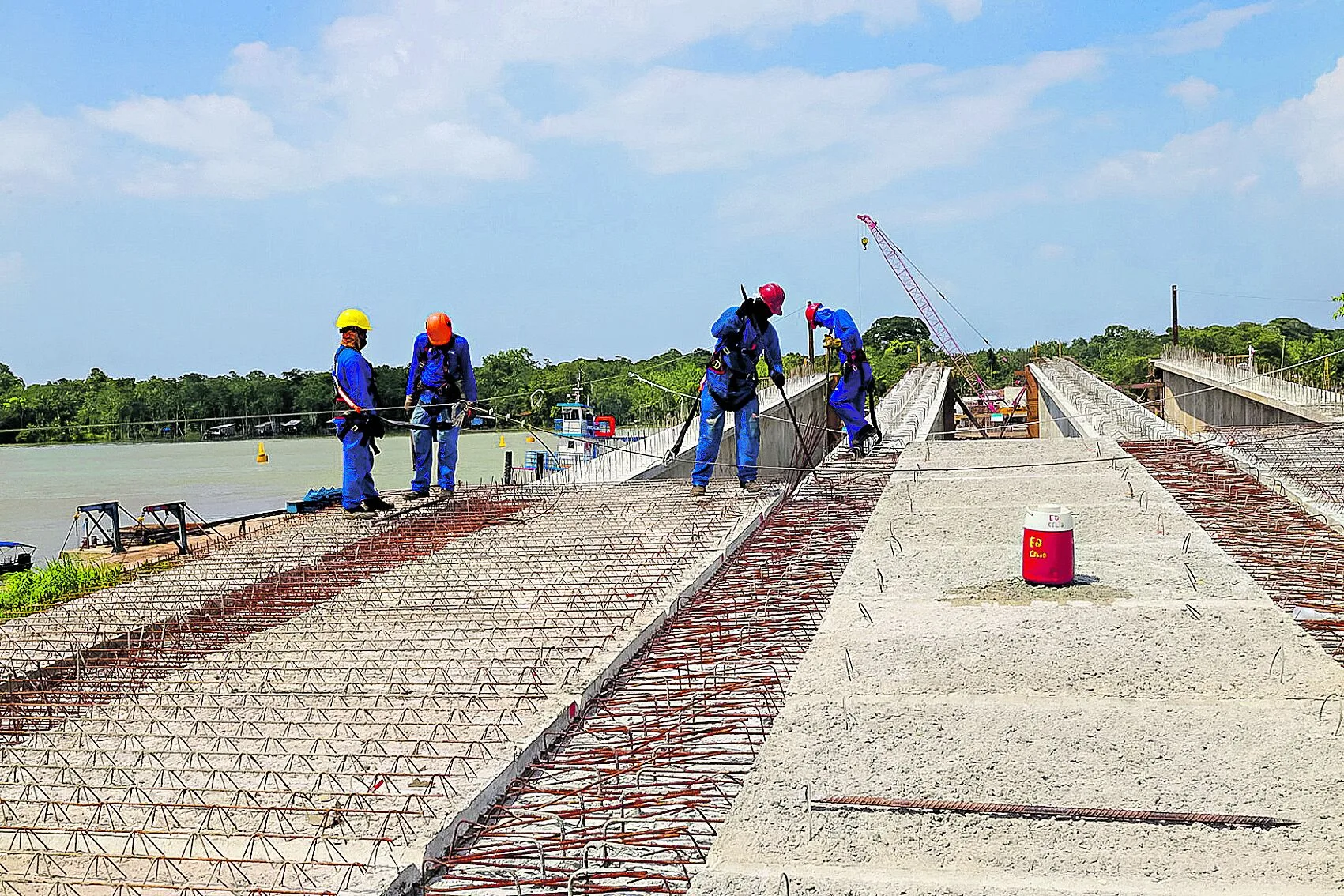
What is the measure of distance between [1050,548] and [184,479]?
130 ft

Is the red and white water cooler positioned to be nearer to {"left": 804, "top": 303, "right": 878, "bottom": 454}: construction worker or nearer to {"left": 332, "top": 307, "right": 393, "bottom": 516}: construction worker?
{"left": 332, "top": 307, "right": 393, "bottom": 516}: construction worker

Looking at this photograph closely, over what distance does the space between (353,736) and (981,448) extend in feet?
30.0

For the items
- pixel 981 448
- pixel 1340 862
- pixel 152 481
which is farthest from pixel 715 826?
pixel 152 481

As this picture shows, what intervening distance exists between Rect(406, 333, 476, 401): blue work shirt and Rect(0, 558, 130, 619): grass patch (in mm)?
3074

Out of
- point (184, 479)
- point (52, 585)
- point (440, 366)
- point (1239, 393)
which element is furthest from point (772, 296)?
point (184, 479)

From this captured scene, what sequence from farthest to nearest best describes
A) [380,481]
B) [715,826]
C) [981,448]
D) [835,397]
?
1. [380,481]
2. [835,397]
3. [981,448]
4. [715,826]

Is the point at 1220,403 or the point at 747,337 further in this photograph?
the point at 1220,403

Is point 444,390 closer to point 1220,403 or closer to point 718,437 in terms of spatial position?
point 718,437

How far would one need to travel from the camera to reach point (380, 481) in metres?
33.2

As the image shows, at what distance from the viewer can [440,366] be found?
412 inches

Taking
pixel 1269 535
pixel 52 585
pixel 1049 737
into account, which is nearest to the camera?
pixel 1049 737

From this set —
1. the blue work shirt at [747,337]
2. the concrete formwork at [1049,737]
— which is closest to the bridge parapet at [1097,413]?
the blue work shirt at [747,337]

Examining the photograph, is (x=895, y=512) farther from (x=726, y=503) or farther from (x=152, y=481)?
(x=152, y=481)

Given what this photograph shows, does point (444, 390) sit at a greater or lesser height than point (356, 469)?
greater
